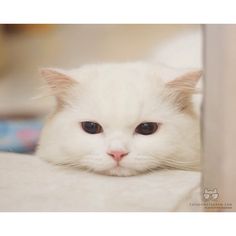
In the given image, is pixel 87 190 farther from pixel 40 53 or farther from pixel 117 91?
pixel 40 53

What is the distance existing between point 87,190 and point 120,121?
250 mm

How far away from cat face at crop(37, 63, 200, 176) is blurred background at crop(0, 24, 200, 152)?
4 cm

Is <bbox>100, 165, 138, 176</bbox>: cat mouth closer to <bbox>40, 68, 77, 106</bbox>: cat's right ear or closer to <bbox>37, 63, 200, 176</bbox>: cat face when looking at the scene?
<bbox>37, 63, 200, 176</bbox>: cat face

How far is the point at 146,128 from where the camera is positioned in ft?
4.37

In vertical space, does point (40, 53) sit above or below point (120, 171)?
above

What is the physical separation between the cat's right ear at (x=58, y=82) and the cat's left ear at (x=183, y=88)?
32 cm

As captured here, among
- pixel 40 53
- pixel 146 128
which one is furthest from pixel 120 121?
pixel 40 53

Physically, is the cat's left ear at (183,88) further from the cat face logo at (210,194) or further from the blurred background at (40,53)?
A: the cat face logo at (210,194)

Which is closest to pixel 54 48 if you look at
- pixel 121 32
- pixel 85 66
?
pixel 85 66

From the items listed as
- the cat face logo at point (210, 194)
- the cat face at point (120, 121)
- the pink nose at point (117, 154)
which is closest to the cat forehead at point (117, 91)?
the cat face at point (120, 121)

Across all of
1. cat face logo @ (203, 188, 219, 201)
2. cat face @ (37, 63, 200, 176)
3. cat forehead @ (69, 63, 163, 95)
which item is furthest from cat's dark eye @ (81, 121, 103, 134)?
cat face logo @ (203, 188, 219, 201)

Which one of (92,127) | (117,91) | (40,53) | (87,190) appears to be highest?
(40,53)
